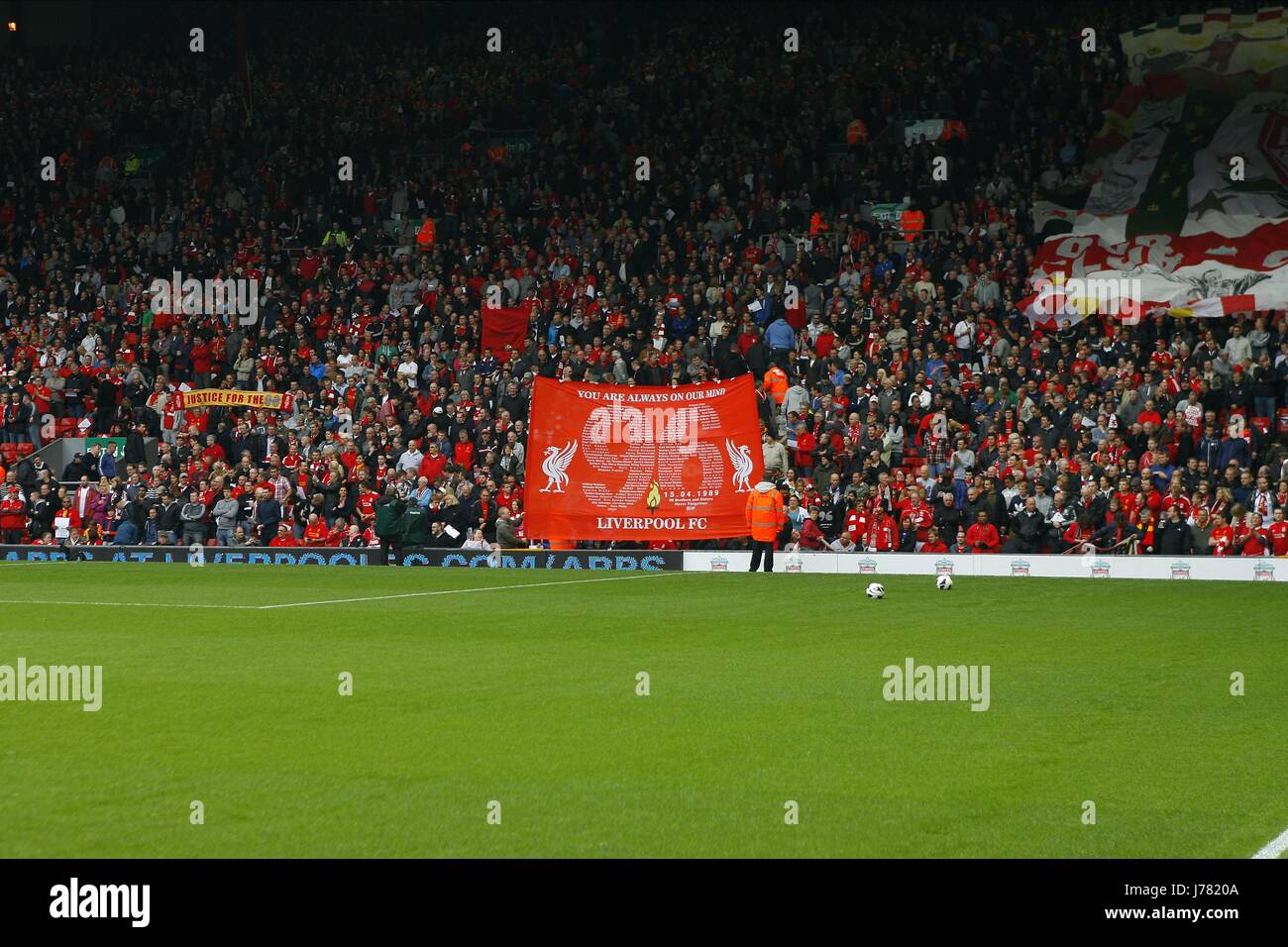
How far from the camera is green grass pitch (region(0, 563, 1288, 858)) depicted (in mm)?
7953

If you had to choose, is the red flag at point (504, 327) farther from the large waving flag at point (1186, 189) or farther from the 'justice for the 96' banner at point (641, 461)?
the large waving flag at point (1186, 189)

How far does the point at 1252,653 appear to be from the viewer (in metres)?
15.9

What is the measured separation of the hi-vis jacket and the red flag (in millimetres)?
12011

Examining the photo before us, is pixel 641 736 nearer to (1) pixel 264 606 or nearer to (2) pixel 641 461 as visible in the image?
(1) pixel 264 606

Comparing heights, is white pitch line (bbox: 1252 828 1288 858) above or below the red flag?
below

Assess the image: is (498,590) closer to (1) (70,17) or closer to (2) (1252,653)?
(2) (1252,653)

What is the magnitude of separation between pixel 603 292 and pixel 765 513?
40.1 feet

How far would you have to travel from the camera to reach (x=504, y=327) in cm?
3944

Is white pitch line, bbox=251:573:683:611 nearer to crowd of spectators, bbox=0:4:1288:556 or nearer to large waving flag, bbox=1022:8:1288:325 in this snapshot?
crowd of spectators, bbox=0:4:1288:556

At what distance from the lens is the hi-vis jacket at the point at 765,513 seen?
28.3 m

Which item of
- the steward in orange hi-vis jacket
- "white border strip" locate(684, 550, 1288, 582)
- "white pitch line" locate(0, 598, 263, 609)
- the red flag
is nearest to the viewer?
"white pitch line" locate(0, 598, 263, 609)

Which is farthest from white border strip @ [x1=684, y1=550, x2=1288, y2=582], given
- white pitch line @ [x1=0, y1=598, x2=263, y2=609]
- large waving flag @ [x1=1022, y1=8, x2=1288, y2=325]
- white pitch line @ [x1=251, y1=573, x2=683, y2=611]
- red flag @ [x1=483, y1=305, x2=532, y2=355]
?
white pitch line @ [x1=0, y1=598, x2=263, y2=609]

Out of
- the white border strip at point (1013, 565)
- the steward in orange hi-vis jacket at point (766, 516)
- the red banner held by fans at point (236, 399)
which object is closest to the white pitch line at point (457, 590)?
the steward in orange hi-vis jacket at point (766, 516)

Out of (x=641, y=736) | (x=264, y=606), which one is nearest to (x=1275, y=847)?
(x=641, y=736)
